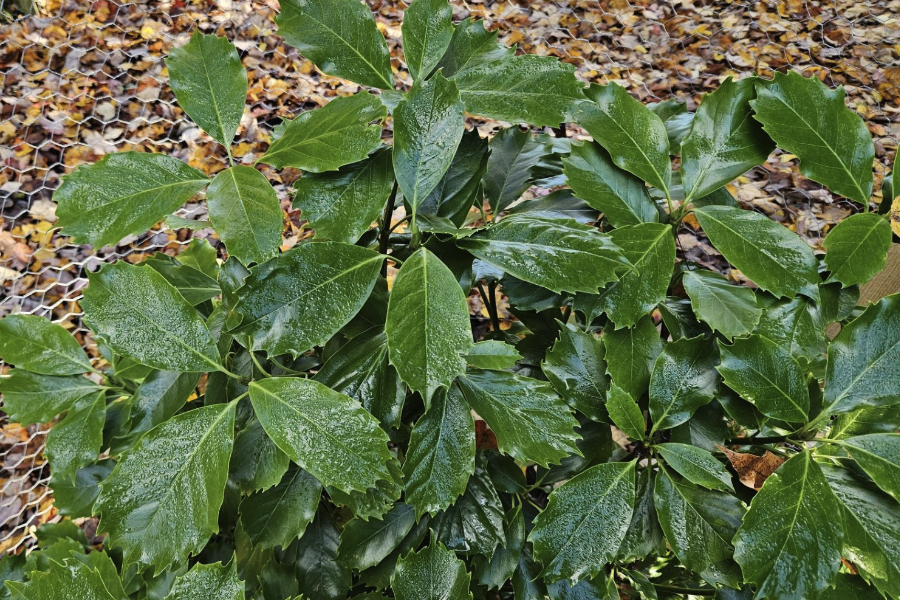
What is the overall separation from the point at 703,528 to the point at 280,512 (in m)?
0.43

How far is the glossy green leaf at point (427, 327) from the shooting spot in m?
0.47

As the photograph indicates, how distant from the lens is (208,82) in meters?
0.61

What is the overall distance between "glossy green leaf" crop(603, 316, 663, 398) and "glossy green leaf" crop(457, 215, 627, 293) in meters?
0.13

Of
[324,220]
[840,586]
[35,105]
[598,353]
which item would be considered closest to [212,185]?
[324,220]

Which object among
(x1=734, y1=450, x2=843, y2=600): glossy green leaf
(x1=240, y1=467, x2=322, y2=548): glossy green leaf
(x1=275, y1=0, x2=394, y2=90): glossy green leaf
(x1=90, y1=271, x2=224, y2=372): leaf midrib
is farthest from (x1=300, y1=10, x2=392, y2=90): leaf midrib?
(x1=734, y1=450, x2=843, y2=600): glossy green leaf

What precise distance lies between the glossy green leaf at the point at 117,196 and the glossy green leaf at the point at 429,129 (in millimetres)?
212

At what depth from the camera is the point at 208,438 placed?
0.52 m

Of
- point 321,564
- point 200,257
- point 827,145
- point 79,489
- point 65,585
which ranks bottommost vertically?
point 79,489

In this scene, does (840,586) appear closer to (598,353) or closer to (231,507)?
(598,353)

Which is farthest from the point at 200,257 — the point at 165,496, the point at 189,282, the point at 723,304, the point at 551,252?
the point at 723,304

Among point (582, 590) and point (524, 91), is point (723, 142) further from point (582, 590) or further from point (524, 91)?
point (582, 590)

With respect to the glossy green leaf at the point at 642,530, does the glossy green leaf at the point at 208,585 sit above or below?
above

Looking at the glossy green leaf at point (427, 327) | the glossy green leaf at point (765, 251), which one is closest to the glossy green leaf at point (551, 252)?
the glossy green leaf at point (427, 327)

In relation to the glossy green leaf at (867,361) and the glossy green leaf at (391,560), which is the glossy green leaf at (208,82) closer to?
the glossy green leaf at (391,560)
